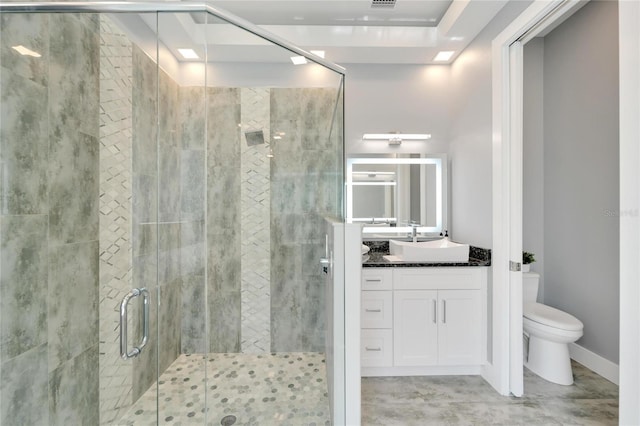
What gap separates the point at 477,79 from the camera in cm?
236

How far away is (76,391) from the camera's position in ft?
4.71

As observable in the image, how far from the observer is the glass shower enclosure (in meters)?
1.25

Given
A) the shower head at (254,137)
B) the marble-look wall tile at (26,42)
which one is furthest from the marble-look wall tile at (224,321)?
the marble-look wall tile at (26,42)

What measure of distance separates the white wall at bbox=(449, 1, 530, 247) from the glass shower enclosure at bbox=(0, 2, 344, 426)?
115 centimetres

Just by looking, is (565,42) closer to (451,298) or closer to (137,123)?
(451,298)

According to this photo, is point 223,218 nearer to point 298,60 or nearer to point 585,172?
point 298,60

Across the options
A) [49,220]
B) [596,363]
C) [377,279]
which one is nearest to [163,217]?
[49,220]

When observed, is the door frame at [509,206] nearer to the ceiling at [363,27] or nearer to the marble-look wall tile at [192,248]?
the ceiling at [363,27]

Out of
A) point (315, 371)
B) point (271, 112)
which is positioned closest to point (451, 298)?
point (315, 371)

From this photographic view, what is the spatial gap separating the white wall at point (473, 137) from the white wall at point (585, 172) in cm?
80

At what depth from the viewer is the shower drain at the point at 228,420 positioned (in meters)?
1.64

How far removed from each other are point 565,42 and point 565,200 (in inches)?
52.7

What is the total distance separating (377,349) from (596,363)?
1.64m

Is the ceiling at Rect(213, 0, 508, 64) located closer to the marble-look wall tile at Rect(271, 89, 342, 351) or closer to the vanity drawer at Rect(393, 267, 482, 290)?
the marble-look wall tile at Rect(271, 89, 342, 351)
